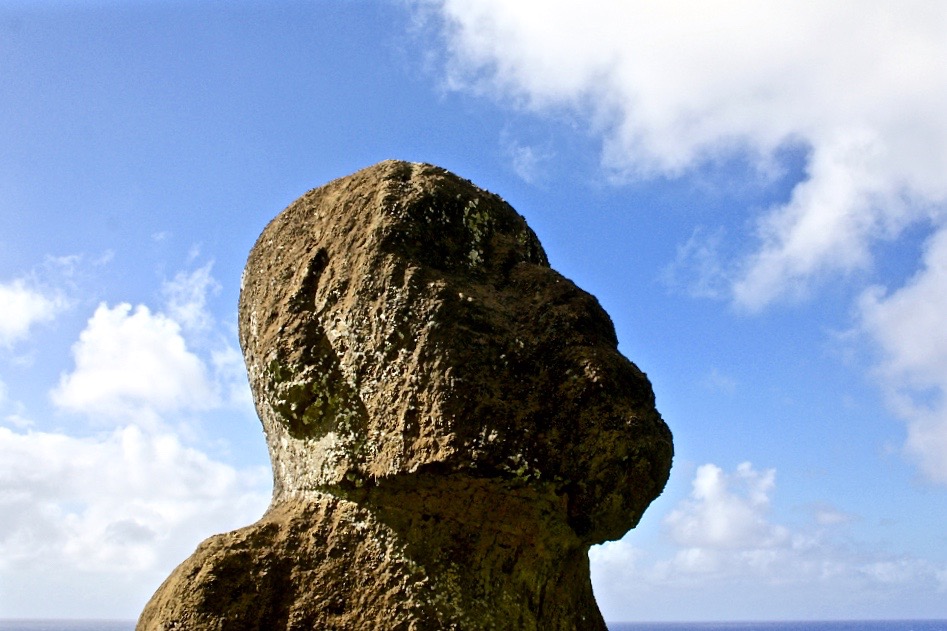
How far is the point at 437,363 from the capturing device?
6.18 m

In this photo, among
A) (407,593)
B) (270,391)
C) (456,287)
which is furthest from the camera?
(270,391)

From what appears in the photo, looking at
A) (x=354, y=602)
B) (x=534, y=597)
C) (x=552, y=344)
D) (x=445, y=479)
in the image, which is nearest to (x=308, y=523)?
(x=354, y=602)

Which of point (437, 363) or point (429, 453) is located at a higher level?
point (437, 363)

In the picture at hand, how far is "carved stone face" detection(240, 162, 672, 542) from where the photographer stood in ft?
20.3

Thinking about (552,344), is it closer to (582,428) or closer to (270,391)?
(582,428)

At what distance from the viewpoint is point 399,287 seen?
6457mm

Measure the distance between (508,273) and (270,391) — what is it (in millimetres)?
2036

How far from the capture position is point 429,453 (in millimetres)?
6086

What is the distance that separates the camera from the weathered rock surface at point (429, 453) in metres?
6.15

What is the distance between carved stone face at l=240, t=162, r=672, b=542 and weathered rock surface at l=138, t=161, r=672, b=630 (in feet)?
0.05

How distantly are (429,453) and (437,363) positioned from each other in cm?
59

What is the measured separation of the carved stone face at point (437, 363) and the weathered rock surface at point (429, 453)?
0.05 ft

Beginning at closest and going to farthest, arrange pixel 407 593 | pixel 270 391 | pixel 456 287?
pixel 407 593 < pixel 456 287 < pixel 270 391

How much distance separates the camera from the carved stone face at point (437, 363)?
244 inches
